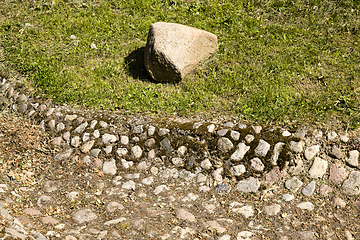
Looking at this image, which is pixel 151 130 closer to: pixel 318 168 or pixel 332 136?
pixel 318 168

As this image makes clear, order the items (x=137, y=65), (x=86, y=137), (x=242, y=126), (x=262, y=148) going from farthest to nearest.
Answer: (x=137, y=65)
(x=86, y=137)
(x=242, y=126)
(x=262, y=148)

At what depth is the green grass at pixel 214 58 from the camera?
4539 millimetres

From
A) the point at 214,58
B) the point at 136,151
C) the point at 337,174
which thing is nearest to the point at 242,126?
the point at 337,174

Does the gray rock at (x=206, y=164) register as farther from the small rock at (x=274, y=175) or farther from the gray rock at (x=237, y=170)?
the small rock at (x=274, y=175)

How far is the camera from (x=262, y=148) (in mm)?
3977

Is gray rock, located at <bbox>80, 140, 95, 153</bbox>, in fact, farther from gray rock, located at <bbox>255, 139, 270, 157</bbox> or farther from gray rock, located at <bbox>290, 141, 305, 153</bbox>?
gray rock, located at <bbox>290, 141, 305, 153</bbox>

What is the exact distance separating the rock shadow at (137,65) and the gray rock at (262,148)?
2276 mm

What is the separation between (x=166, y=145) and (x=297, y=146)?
1722 mm

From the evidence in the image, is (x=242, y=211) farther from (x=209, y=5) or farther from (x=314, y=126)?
(x=209, y=5)

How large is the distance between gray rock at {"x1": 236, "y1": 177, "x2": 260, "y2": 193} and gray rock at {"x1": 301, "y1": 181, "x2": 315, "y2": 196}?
1.78ft

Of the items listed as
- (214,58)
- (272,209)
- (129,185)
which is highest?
(214,58)

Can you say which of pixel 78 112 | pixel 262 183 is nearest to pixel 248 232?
pixel 262 183

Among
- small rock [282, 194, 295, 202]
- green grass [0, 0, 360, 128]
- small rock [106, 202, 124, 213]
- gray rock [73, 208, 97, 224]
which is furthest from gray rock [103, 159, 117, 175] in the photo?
small rock [282, 194, 295, 202]

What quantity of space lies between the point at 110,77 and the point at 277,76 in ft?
9.29
